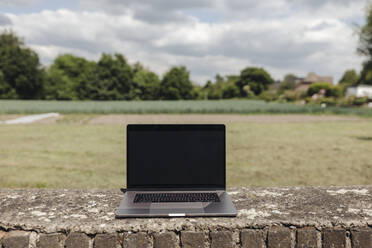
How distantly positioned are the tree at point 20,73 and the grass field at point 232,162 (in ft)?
166

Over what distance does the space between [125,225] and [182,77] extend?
65.1 metres

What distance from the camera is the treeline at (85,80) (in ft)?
191

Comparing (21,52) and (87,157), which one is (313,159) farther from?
(21,52)

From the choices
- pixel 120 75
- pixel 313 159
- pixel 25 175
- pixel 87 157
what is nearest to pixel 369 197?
pixel 25 175

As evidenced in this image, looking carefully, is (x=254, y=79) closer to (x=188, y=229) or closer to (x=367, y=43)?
(x=367, y=43)

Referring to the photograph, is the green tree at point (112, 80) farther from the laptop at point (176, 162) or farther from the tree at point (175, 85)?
the laptop at point (176, 162)

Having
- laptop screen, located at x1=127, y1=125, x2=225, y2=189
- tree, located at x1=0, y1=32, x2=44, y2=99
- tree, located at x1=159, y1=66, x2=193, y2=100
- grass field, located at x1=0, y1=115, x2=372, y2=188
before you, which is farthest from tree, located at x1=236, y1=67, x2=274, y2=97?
laptop screen, located at x1=127, y1=125, x2=225, y2=189

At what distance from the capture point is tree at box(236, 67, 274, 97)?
8819 cm

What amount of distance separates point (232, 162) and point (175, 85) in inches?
2251

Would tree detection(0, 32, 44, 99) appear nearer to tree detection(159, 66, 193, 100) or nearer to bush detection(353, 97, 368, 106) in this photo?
tree detection(159, 66, 193, 100)

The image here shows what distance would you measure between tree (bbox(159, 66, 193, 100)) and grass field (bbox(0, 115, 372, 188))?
51876mm

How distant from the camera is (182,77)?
6606 cm

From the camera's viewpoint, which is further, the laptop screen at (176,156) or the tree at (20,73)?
the tree at (20,73)

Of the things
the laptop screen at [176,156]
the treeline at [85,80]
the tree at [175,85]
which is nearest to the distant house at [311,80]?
the treeline at [85,80]
